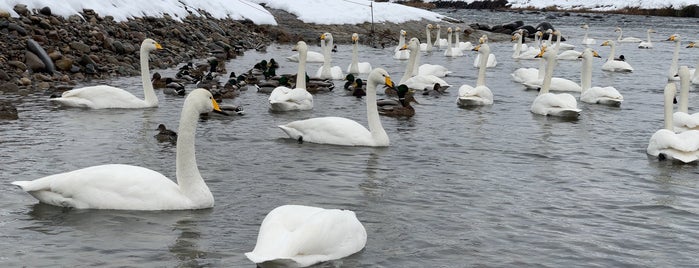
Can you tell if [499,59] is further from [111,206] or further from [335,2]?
[111,206]

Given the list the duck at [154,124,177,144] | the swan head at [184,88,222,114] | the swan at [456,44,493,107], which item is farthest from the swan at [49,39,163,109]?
the swan head at [184,88,222,114]

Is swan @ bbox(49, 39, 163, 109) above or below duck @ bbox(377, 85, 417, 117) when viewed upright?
above

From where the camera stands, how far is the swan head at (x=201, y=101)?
9.05 meters

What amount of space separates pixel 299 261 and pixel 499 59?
27.5 metres

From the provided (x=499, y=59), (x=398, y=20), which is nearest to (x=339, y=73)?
(x=499, y=59)

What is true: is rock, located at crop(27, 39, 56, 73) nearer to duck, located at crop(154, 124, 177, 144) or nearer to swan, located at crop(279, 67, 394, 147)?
duck, located at crop(154, 124, 177, 144)

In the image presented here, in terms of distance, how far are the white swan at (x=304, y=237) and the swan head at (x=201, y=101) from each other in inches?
75.9

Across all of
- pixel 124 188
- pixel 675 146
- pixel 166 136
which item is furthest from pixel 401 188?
pixel 675 146

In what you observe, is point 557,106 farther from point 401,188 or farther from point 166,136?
point 166,136

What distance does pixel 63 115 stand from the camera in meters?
15.2

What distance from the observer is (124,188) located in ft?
28.7

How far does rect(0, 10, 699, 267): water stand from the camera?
798 cm

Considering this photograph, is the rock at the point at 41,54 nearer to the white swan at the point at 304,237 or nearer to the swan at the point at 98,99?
the swan at the point at 98,99

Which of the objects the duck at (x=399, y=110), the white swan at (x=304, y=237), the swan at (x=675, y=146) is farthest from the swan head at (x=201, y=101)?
the duck at (x=399, y=110)
